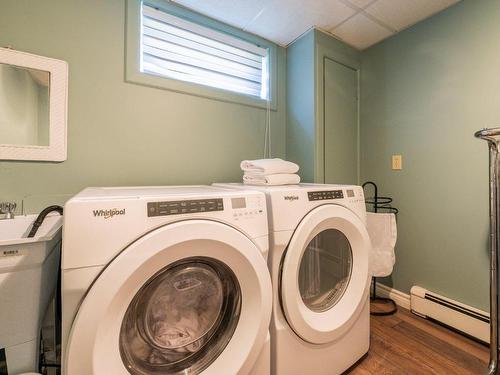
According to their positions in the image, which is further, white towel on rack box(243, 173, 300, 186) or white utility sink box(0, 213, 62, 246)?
white towel on rack box(243, 173, 300, 186)

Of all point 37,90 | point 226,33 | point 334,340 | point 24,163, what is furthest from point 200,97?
point 334,340


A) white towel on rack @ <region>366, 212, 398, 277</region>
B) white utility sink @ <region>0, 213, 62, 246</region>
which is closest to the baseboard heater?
white towel on rack @ <region>366, 212, 398, 277</region>

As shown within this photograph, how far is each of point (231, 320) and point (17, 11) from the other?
164 cm

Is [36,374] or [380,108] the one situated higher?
[380,108]

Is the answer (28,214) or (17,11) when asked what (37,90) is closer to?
(17,11)

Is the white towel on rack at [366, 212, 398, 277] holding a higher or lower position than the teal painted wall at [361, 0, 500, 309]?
lower

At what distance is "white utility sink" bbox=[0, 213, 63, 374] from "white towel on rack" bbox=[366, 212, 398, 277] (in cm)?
164

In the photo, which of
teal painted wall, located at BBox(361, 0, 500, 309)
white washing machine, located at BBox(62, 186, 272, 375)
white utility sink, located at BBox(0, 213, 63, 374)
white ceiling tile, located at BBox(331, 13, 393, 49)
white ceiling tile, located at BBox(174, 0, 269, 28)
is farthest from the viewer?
white ceiling tile, located at BBox(331, 13, 393, 49)

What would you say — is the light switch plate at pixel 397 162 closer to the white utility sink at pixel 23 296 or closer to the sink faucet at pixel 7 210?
the white utility sink at pixel 23 296

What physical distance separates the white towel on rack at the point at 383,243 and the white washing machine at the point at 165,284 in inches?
41.0

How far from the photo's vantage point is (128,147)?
1.34 meters

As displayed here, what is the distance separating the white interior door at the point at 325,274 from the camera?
898mm

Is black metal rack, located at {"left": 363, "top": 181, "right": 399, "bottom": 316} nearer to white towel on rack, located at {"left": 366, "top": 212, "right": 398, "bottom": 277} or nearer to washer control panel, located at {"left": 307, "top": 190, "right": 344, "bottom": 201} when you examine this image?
white towel on rack, located at {"left": 366, "top": 212, "right": 398, "bottom": 277}

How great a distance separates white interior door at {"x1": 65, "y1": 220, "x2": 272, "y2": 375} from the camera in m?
0.57
